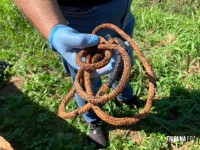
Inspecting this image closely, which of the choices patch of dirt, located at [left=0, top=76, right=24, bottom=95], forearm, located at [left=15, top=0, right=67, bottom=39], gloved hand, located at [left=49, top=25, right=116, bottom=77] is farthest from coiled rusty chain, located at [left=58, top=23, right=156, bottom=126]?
patch of dirt, located at [left=0, top=76, right=24, bottom=95]

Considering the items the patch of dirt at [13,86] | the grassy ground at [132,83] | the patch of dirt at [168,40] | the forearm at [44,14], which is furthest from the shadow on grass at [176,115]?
the forearm at [44,14]

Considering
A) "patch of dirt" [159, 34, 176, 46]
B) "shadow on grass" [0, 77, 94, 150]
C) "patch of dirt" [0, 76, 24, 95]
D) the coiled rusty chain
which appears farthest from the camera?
"patch of dirt" [159, 34, 176, 46]

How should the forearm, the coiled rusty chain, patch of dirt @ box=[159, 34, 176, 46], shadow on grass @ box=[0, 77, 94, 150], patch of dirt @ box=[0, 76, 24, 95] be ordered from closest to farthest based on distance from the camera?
the coiled rusty chain < the forearm < shadow on grass @ box=[0, 77, 94, 150] < patch of dirt @ box=[0, 76, 24, 95] < patch of dirt @ box=[159, 34, 176, 46]

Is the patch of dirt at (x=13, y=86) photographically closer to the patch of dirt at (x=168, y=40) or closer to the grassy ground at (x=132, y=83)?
the grassy ground at (x=132, y=83)

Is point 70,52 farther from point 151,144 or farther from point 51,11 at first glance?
point 151,144

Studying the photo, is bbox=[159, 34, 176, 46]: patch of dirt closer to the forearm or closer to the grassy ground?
the grassy ground

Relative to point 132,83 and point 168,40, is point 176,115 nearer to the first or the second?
point 132,83

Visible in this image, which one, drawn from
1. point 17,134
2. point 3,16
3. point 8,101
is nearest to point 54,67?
point 8,101
